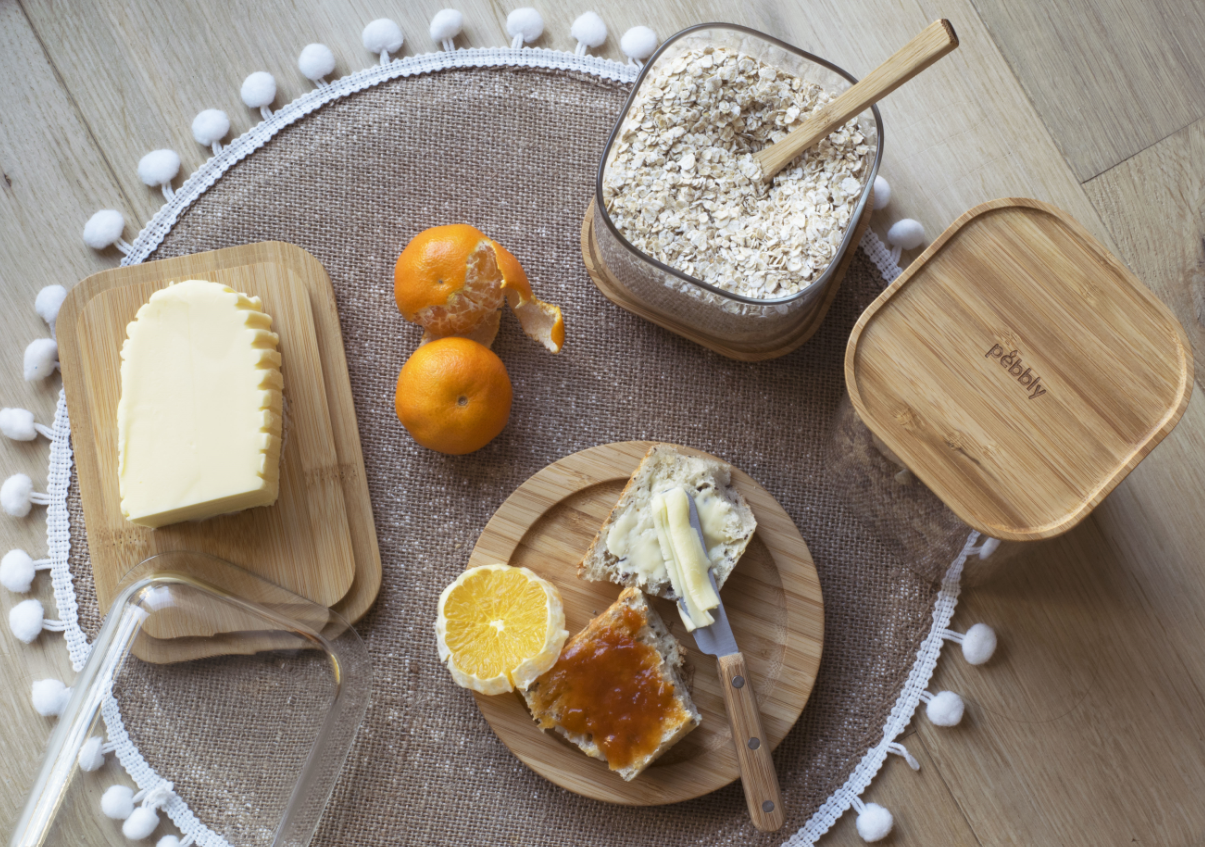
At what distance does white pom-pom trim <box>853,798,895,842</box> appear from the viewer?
145cm

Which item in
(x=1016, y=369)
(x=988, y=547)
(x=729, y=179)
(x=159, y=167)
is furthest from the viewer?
(x=159, y=167)

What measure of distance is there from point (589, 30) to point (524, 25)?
12 cm

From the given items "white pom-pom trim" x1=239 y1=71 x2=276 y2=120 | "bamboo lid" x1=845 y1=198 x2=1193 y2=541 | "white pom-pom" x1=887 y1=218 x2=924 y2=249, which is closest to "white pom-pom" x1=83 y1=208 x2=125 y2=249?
"white pom-pom trim" x1=239 y1=71 x2=276 y2=120

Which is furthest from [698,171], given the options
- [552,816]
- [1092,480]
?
[552,816]

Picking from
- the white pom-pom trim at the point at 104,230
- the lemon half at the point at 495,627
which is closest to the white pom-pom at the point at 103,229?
the white pom-pom trim at the point at 104,230

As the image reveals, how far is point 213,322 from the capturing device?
1353mm

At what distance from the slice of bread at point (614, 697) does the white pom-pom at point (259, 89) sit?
45.3 inches

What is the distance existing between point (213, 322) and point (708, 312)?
2.69 ft

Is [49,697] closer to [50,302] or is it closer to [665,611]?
[50,302]

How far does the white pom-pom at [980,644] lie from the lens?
1.47m

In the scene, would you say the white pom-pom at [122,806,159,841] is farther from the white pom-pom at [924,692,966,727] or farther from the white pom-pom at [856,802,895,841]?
the white pom-pom at [924,692,966,727]

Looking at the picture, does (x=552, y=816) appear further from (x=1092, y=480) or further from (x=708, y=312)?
(x=1092, y=480)

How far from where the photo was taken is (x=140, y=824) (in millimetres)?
1392

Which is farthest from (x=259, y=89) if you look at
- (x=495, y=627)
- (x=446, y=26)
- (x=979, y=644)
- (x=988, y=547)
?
(x=979, y=644)
